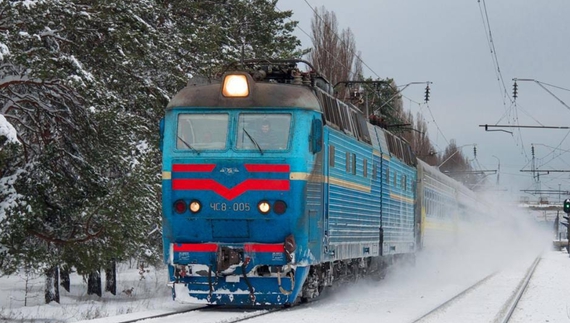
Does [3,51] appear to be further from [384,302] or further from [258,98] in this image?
[384,302]

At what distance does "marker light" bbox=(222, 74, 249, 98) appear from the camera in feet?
44.8

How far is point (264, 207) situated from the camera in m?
13.2

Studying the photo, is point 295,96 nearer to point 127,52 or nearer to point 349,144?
point 349,144

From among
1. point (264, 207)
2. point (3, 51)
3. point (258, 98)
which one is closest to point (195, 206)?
point (264, 207)

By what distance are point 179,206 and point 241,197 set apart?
0.98 meters

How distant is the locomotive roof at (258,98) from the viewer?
13578 mm

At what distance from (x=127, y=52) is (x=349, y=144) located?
5.60m

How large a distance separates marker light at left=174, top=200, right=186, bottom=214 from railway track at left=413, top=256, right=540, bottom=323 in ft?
12.6

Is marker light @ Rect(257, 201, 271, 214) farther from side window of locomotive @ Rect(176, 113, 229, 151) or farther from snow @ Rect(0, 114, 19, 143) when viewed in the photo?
snow @ Rect(0, 114, 19, 143)

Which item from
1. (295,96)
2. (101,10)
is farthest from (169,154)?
(101,10)

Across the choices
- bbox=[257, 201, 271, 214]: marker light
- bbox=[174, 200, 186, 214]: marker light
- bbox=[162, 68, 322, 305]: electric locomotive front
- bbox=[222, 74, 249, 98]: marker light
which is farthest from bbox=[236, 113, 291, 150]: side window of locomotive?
bbox=[174, 200, 186, 214]: marker light

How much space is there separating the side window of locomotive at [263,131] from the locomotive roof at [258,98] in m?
0.17

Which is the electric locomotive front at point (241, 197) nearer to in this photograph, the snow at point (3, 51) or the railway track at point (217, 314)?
the railway track at point (217, 314)

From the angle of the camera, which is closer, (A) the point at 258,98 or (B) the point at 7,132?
(A) the point at 258,98
